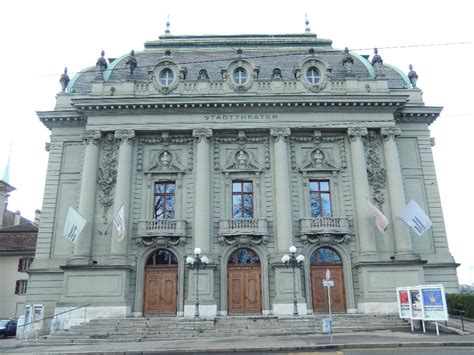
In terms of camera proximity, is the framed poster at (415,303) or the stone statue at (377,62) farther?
the stone statue at (377,62)

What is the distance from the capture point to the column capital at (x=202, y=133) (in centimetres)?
2766

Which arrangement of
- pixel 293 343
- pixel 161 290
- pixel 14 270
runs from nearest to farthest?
pixel 293 343, pixel 161 290, pixel 14 270

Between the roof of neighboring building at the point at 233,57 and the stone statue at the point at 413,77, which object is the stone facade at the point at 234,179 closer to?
the roof of neighboring building at the point at 233,57

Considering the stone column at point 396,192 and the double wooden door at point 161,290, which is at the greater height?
the stone column at point 396,192

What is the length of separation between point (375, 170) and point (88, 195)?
18.4 m

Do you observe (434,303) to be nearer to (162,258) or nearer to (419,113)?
(419,113)

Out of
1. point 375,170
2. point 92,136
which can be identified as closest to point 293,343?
point 375,170

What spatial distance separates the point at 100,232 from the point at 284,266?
11.5m

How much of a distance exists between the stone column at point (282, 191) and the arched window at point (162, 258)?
6555mm

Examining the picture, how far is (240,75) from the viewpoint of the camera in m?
29.2

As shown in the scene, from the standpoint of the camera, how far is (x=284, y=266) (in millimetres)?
24844

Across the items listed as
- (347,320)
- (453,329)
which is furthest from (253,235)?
(453,329)

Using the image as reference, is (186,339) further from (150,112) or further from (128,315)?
(150,112)

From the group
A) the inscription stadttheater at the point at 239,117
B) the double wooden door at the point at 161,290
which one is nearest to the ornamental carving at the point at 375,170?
the inscription stadttheater at the point at 239,117
